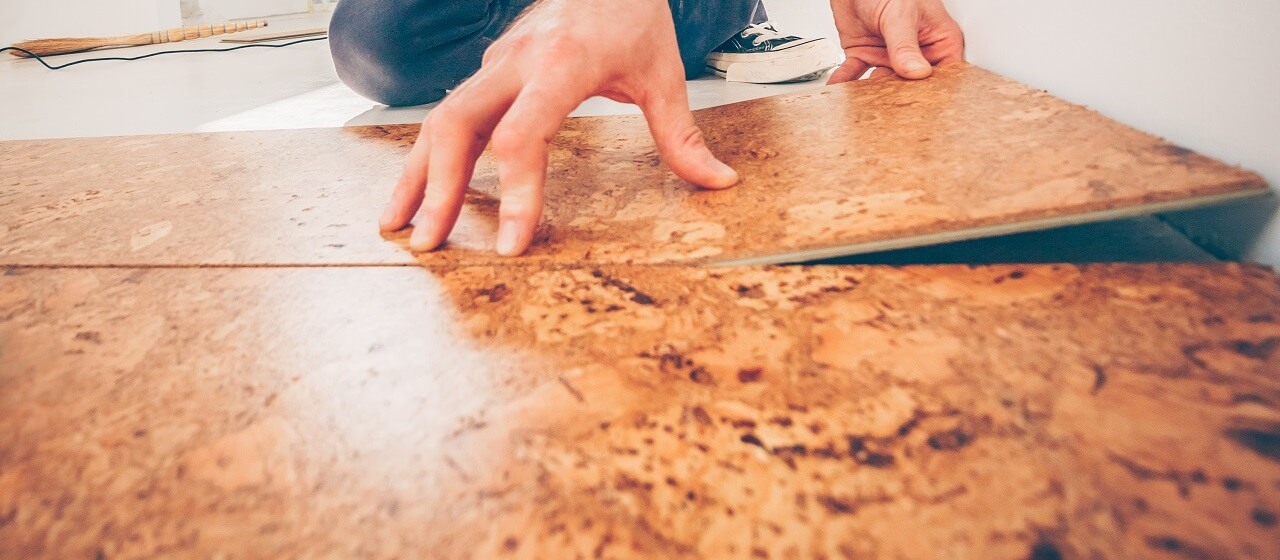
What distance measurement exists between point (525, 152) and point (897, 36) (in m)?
1.02

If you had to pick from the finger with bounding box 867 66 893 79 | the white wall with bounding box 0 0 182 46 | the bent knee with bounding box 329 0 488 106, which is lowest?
the white wall with bounding box 0 0 182 46

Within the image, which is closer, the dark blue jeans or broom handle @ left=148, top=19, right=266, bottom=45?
the dark blue jeans

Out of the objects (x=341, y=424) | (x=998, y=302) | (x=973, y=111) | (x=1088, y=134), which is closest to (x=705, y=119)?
(x=973, y=111)

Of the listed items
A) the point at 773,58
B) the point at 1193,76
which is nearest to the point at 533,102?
the point at 1193,76

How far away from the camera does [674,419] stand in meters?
0.54

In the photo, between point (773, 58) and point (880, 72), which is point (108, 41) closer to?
point (773, 58)

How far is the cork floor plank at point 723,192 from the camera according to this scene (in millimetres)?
761

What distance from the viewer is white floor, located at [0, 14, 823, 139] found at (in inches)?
82.7

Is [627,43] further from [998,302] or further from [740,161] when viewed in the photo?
[998,302]

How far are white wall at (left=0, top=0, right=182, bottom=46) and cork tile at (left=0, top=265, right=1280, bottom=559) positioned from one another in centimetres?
526

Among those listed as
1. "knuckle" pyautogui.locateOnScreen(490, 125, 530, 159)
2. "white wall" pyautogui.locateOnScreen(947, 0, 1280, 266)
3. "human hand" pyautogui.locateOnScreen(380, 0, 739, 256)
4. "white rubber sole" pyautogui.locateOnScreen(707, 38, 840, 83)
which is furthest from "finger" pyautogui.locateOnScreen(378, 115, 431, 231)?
"white rubber sole" pyautogui.locateOnScreen(707, 38, 840, 83)

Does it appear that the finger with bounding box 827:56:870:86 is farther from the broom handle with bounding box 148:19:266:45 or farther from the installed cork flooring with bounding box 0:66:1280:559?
the broom handle with bounding box 148:19:266:45

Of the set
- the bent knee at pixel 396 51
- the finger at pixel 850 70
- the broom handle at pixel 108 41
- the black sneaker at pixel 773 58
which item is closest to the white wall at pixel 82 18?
the broom handle at pixel 108 41

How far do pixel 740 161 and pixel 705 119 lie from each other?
355mm
